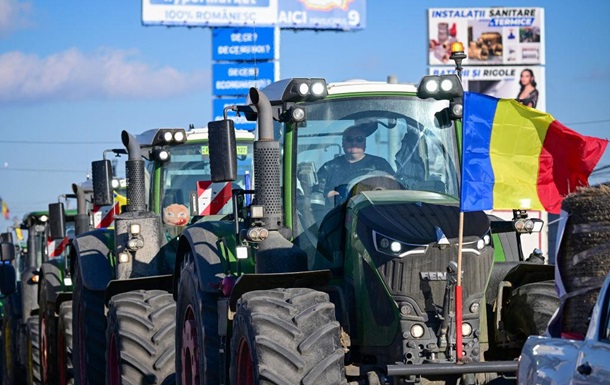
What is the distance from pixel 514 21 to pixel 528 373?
99.9 ft

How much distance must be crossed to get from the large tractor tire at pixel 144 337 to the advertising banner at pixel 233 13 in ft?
89.5

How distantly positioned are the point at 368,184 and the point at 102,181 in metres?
5.02

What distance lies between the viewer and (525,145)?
31.4ft

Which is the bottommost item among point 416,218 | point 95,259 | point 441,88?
point 95,259

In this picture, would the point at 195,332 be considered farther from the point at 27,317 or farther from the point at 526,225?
the point at 27,317

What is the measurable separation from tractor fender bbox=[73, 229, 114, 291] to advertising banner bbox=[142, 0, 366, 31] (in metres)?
25.1

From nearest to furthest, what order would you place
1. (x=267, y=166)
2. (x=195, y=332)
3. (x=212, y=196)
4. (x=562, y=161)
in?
(x=562, y=161)
(x=267, y=166)
(x=195, y=332)
(x=212, y=196)

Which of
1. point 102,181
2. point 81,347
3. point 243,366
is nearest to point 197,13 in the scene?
point 81,347

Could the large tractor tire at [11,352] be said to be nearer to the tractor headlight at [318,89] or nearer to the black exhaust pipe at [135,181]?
the black exhaust pipe at [135,181]

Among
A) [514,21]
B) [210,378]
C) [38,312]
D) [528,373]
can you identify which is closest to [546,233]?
[514,21]

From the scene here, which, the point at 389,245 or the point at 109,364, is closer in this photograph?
the point at 389,245

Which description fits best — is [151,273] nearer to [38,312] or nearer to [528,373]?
[38,312]

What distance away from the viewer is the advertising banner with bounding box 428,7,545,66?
1448 inches

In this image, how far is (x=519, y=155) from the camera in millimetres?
9562
